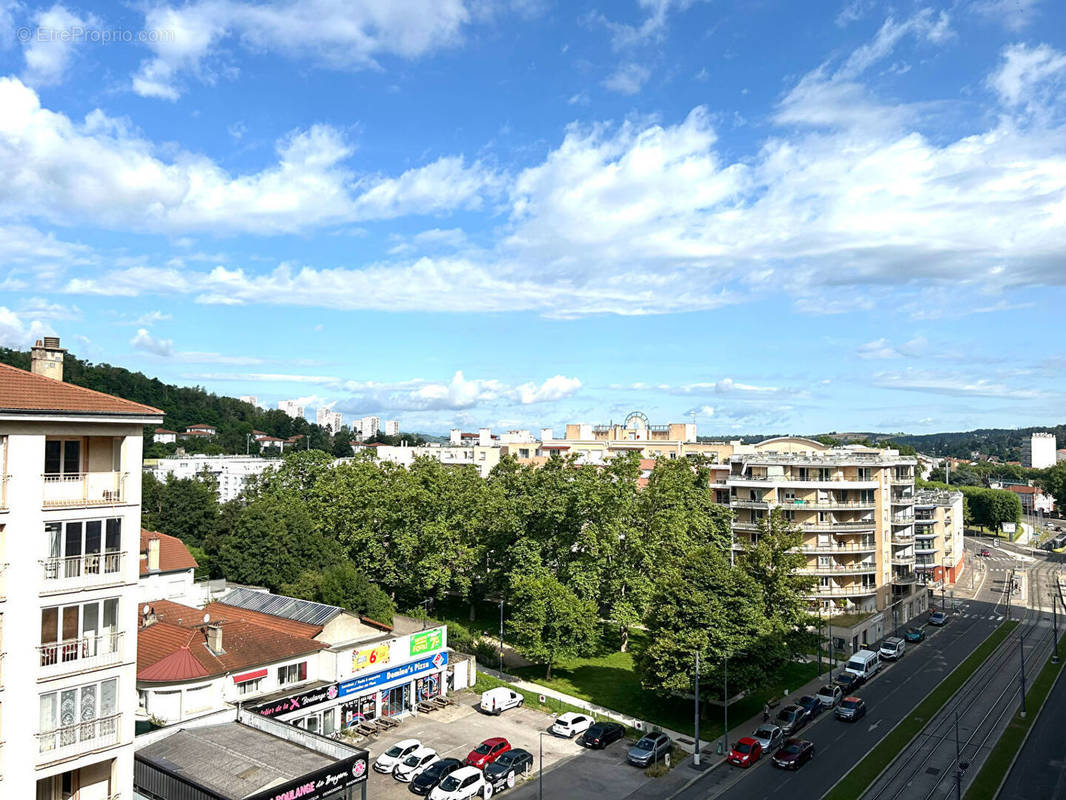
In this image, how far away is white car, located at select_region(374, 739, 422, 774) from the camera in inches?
1458

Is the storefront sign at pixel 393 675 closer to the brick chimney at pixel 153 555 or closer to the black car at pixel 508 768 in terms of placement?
the black car at pixel 508 768

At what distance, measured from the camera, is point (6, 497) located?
64.2ft

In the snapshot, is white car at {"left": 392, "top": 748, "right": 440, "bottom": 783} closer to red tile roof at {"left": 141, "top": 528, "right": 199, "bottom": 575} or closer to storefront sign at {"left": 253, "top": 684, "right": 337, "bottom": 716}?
storefront sign at {"left": 253, "top": 684, "right": 337, "bottom": 716}

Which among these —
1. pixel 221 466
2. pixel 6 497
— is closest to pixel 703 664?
pixel 6 497

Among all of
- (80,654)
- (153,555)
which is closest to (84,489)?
(80,654)

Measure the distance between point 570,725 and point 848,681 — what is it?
23079mm

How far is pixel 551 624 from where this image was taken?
163 feet

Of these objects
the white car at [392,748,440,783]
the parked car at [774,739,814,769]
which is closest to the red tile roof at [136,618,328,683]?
the white car at [392,748,440,783]

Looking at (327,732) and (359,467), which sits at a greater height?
(359,467)

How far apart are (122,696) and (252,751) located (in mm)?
9610

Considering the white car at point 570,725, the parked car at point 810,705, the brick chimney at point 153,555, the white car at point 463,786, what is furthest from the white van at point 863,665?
the brick chimney at point 153,555

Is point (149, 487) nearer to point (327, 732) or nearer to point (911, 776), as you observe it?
point (327, 732)

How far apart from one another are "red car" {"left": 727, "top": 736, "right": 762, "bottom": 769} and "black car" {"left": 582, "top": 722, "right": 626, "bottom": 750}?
6.19m

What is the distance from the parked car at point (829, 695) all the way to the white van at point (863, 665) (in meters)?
4.92
